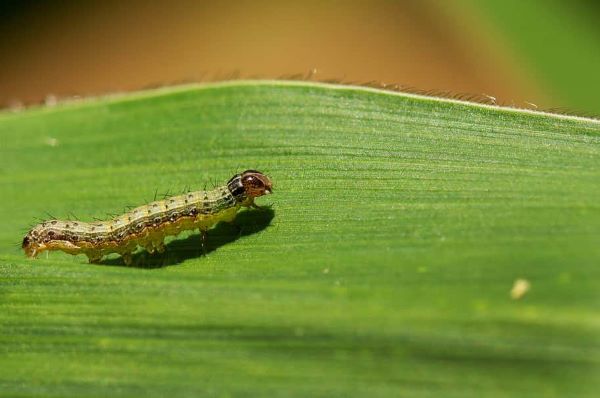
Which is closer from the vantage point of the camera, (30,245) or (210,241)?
(210,241)

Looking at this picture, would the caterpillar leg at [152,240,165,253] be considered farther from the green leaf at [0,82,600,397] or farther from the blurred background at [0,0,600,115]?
the blurred background at [0,0,600,115]

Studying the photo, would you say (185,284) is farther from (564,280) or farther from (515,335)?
(564,280)

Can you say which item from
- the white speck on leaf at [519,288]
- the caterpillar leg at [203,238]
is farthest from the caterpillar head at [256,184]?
the white speck on leaf at [519,288]

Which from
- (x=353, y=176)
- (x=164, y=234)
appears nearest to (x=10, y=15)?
(x=164, y=234)

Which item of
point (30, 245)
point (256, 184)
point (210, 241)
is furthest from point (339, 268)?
point (30, 245)

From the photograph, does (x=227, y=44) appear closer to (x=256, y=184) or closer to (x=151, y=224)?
(x=151, y=224)
